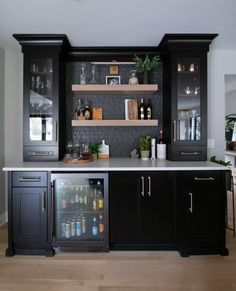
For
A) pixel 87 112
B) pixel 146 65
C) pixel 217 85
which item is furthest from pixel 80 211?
pixel 217 85

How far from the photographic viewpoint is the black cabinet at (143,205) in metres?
2.36

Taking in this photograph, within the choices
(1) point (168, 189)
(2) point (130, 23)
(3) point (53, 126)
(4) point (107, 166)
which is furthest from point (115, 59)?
(1) point (168, 189)

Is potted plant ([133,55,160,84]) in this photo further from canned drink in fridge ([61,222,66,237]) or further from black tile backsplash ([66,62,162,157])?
canned drink in fridge ([61,222,66,237])

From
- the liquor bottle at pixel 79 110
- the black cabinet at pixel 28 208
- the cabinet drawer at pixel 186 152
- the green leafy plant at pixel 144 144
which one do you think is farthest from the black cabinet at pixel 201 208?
the liquor bottle at pixel 79 110

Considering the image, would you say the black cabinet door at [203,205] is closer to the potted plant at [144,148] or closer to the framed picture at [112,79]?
the potted plant at [144,148]

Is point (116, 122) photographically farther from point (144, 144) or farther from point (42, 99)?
point (42, 99)

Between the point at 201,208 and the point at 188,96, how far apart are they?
1.34 metres

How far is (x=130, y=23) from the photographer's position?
243 centimetres

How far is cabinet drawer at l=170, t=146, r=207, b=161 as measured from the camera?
2.76m

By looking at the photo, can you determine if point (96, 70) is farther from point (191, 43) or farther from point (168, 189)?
point (168, 189)

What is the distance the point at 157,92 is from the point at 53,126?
1.48 meters

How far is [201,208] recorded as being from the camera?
7.70 ft

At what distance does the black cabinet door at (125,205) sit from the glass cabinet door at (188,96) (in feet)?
2.83

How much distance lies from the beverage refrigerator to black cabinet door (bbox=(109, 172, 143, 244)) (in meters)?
0.07
